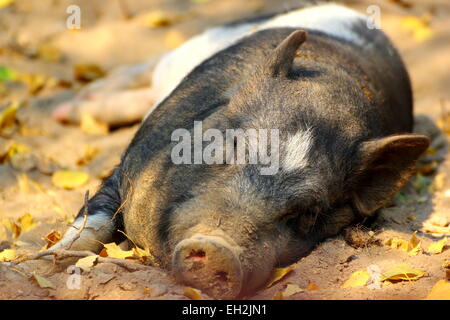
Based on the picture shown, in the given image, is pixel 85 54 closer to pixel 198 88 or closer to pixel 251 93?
pixel 198 88

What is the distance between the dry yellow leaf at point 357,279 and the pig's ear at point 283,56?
3.41 feet

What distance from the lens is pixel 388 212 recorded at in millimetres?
4004

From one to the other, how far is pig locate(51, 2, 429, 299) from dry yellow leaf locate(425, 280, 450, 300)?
0.65 metres

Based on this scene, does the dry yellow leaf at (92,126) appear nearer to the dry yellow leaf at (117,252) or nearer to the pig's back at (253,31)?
the pig's back at (253,31)

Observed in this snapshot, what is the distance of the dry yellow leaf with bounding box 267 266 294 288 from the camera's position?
3.03 m

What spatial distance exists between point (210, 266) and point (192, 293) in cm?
14

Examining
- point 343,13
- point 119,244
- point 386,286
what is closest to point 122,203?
point 119,244

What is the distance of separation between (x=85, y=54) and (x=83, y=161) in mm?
1898

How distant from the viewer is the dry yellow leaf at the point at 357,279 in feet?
10.0

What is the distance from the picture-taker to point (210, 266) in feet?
8.95

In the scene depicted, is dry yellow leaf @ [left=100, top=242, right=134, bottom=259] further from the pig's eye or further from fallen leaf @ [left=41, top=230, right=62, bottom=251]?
the pig's eye

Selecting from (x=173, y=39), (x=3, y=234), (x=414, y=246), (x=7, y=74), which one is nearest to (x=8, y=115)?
(x=7, y=74)

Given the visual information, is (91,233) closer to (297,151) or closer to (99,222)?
(99,222)

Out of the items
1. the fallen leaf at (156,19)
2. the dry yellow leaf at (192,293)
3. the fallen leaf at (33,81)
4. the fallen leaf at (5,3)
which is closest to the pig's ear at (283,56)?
the dry yellow leaf at (192,293)
